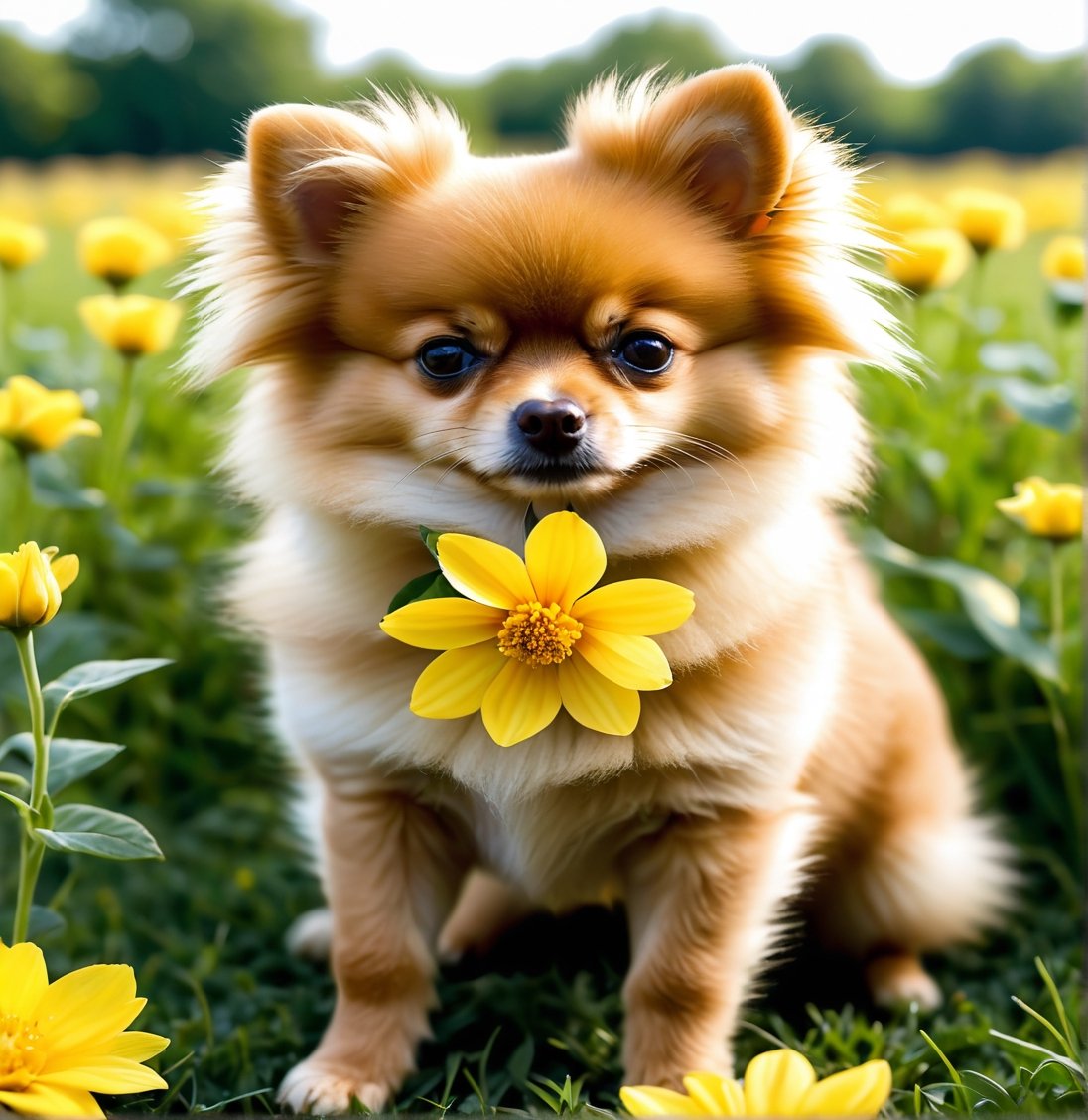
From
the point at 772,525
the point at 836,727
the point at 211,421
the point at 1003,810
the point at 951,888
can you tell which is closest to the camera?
the point at 772,525

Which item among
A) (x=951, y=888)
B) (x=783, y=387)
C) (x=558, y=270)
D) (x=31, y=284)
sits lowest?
(x=951, y=888)

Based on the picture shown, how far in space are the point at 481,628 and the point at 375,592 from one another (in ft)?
1.17

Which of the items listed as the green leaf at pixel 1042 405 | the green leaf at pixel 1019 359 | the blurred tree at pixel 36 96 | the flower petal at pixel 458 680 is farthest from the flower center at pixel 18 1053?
the green leaf at pixel 1019 359

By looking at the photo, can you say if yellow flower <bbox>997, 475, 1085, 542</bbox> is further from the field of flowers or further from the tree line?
the tree line

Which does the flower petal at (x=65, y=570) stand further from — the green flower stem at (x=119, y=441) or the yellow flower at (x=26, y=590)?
the green flower stem at (x=119, y=441)

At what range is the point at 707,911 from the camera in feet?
6.30

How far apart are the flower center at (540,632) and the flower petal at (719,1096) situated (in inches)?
20.6

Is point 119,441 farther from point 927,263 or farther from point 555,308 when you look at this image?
point 927,263

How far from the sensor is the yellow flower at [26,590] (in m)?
1.48

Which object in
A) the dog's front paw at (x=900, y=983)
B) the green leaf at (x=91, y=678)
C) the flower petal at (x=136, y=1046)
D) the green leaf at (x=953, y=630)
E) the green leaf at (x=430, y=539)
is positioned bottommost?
the dog's front paw at (x=900, y=983)

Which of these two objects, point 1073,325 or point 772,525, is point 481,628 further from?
point 1073,325

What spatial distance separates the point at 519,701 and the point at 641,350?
1.66 ft

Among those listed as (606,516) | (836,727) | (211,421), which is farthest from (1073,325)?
(211,421)

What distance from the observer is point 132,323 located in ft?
8.38
